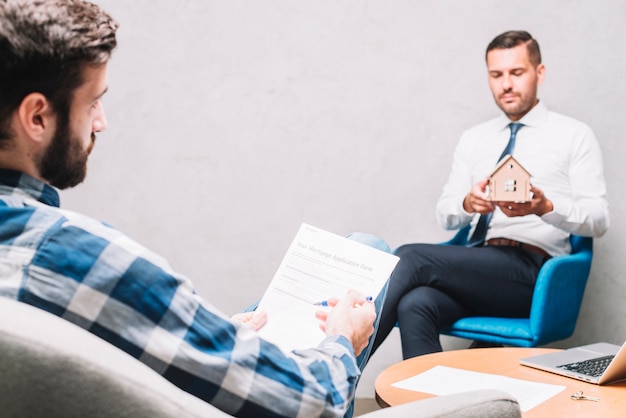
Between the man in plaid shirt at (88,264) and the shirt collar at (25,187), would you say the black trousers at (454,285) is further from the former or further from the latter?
the shirt collar at (25,187)

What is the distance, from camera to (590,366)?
1688 millimetres

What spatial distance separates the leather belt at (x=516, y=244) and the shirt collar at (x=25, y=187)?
7.76 ft

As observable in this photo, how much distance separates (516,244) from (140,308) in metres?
2.44

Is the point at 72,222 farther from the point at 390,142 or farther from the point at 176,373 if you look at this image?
the point at 390,142

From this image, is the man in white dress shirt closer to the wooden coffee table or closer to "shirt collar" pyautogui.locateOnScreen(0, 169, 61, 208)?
the wooden coffee table

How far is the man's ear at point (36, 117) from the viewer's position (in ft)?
2.94

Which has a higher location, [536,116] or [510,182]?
[536,116]

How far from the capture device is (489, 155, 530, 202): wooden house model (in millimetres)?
2727

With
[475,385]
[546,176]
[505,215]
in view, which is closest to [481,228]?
[505,215]

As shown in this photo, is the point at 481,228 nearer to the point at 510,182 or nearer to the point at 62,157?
the point at 510,182

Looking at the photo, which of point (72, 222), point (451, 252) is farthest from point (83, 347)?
point (451, 252)

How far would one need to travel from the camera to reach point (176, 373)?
2.71ft

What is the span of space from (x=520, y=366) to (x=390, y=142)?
192 cm

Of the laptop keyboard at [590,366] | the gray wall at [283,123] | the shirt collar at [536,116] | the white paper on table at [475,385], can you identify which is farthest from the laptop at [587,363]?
the gray wall at [283,123]
